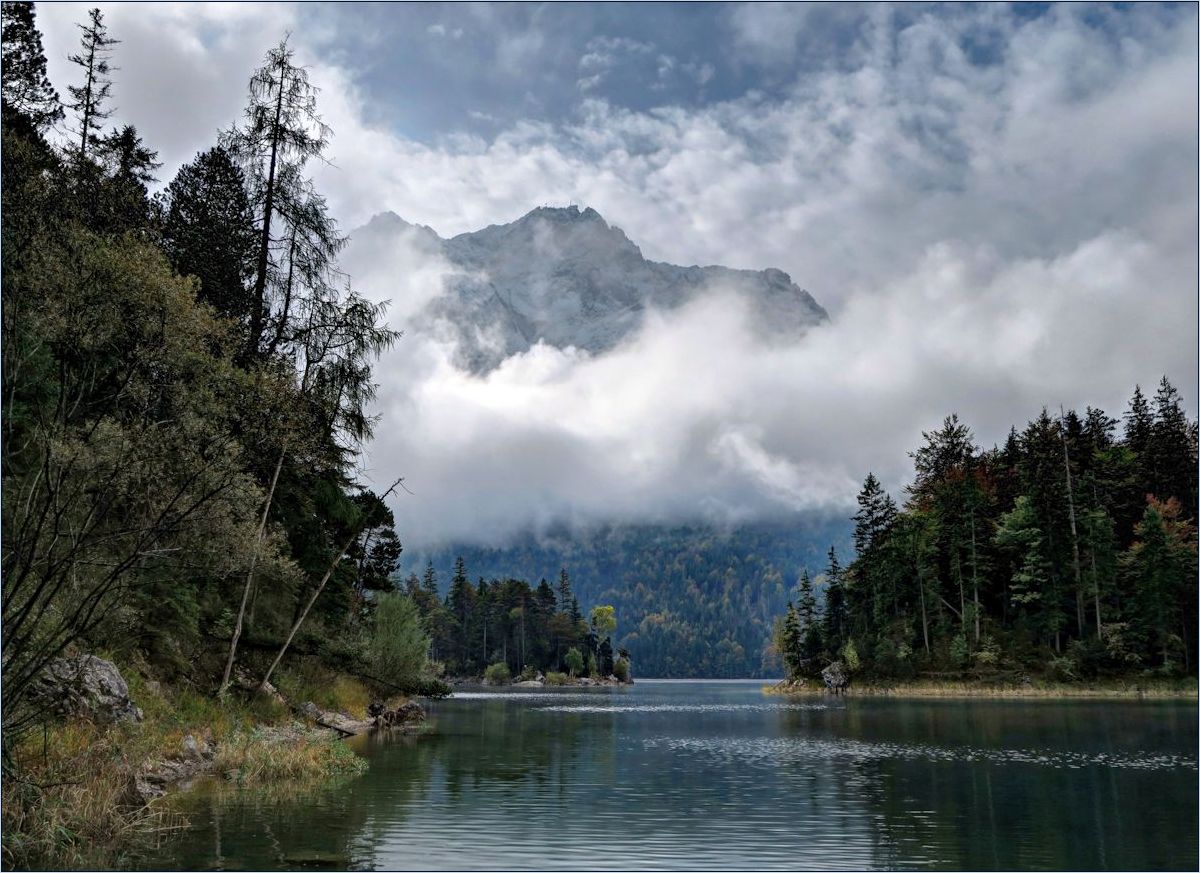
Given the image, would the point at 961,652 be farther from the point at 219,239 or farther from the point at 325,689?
the point at 219,239

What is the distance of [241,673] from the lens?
122ft

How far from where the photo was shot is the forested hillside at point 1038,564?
93438 mm

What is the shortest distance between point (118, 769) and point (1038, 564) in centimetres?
10095

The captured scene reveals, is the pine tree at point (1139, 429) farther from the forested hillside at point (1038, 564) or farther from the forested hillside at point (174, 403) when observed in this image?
the forested hillside at point (174, 403)

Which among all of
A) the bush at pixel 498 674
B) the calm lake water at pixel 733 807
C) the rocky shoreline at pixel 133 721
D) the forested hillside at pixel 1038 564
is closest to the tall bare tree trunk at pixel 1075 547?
the forested hillside at pixel 1038 564

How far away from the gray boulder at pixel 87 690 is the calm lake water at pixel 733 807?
3.23 m

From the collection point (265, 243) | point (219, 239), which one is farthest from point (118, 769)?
point (219, 239)

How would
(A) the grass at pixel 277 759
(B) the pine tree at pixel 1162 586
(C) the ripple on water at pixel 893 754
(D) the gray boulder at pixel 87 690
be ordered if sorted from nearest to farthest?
(D) the gray boulder at pixel 87 690 → (A) the grass at pixel 277 759 → (C) the ripple on water at pixel 893 754 → (B) the pine tree at pixel 1162 586

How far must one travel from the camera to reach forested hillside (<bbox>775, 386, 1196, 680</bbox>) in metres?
93.4

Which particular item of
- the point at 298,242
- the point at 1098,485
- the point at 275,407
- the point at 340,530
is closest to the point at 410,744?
the point at 340,530

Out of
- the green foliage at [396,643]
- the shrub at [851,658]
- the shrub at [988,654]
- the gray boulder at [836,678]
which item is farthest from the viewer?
the gray boulder at [836,678]

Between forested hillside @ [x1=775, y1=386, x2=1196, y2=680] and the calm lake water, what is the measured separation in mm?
53971

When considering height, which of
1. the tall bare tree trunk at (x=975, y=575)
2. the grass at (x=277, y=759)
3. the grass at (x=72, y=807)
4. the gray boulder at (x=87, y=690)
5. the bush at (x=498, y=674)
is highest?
the tall bare tree trunk at (x=975, y=575)

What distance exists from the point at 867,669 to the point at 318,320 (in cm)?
8898
